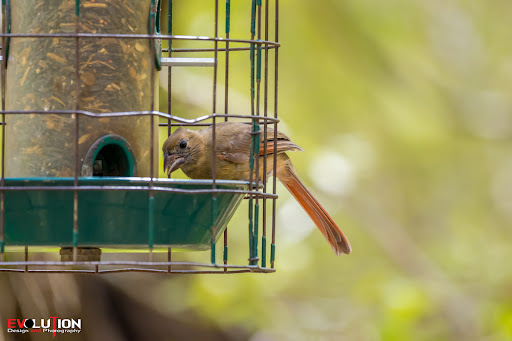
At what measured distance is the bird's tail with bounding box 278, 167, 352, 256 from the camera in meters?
6.35

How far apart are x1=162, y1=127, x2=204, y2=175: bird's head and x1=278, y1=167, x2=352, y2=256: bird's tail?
3.94 feet

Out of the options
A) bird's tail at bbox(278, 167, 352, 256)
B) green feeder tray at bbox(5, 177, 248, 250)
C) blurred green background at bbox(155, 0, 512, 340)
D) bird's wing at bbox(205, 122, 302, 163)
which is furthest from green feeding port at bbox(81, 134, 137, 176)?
blurred green background at bbox(155, 0, 512, 340)

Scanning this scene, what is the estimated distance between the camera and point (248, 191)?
451 centimetres

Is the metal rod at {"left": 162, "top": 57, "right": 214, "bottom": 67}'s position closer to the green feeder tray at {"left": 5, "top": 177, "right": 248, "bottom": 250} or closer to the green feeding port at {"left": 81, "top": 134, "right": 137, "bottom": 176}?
the green feeding port at {"left": 81, "top": 134, "right": 137, "bottom": 176}

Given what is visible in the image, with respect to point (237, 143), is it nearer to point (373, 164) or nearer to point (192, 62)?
point (192, 62)

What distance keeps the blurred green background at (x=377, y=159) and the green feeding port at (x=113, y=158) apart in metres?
3.84

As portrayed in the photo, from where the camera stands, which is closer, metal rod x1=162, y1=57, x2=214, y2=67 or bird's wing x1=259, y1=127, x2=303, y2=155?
metal rod x1=162, y1=57, x2=214, y2=67

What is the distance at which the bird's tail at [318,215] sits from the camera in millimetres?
6348

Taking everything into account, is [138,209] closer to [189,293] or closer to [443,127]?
[189,293]

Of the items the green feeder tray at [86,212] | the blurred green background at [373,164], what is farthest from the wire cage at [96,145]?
the blurred green background at [373,164]

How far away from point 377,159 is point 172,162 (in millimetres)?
5228

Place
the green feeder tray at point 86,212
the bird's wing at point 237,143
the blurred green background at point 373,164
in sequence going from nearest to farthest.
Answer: the green feeder tray at point 86,212 < the bird's wing at point 237,143 < the blurred green background at point 373,164

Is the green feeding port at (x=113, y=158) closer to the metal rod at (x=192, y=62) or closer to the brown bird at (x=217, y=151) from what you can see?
the metal rod at (x=192, y=62)

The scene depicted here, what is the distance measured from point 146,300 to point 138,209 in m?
4.82
